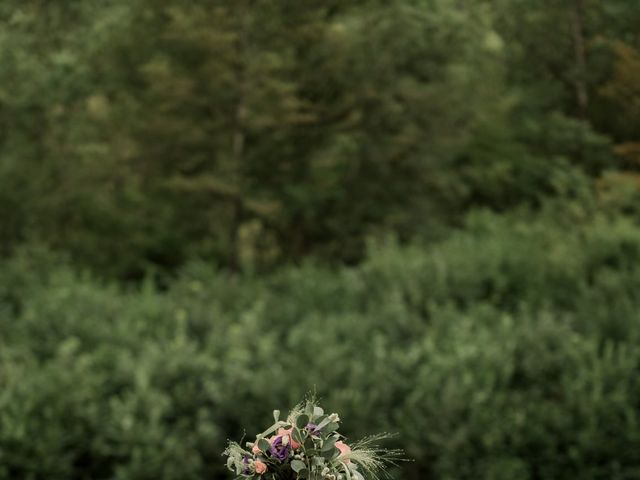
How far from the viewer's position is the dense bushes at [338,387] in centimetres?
561

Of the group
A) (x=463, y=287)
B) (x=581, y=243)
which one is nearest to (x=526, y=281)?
(x=463, y=287)

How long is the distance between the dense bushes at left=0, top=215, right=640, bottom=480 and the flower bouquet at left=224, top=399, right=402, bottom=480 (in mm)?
3986

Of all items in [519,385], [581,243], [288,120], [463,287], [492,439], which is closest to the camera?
[492,439]

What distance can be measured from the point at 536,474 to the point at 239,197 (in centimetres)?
715

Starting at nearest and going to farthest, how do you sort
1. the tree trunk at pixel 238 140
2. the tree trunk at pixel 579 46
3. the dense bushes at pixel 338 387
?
the dense bushes at pixel 338 387, the tree trunk at pixel 579 46, the tree trunk at pixel 238 140

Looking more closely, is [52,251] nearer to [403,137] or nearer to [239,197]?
[239,197]

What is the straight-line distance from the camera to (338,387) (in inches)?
233

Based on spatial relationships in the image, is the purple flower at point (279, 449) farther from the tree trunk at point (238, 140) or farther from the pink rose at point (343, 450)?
the tree trunk at point (238, 140)

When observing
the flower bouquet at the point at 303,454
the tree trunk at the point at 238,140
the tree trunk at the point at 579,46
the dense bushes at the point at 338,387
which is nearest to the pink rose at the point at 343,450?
the flower bouquet at the point at 303,454

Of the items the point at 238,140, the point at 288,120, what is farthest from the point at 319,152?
the point at 238,140

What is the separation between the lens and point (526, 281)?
8.84 m

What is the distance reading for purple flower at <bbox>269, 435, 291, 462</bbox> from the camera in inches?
65.0

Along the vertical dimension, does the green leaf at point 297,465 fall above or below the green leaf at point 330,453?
below

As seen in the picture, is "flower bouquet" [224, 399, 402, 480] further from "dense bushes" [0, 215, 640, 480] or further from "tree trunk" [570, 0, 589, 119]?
"tree trunk" [570, 0, 589, 119]
